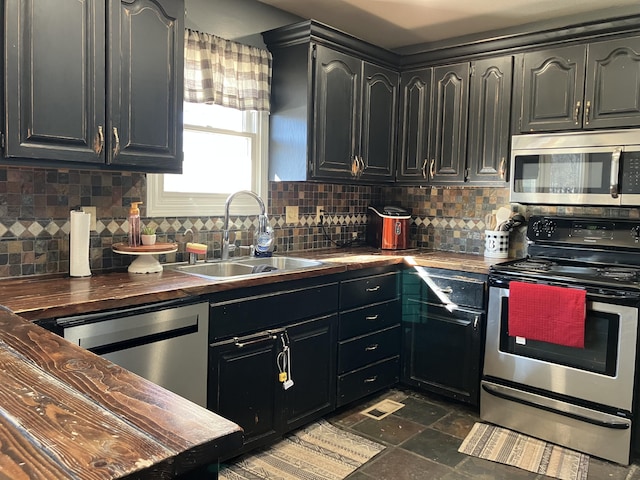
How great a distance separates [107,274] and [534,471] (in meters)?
2.19

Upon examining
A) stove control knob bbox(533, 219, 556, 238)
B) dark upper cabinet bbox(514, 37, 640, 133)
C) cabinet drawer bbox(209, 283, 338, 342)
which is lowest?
cabinet drawer bbox(209, 283, 338, 342)

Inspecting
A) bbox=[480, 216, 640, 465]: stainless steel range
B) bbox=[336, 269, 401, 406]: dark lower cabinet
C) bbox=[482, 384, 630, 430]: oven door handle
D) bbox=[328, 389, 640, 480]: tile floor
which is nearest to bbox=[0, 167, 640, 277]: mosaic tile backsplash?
bbox=[480, 216, 640, 465]: stainless steel range

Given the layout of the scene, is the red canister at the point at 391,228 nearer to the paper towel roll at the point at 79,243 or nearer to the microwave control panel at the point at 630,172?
the microwave control panel at the point at 630,172

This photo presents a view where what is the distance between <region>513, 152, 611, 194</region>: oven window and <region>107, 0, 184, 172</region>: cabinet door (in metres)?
1.99

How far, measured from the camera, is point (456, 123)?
3533mm

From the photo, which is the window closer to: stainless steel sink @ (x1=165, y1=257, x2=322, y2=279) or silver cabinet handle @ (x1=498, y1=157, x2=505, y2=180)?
stainless steel sink @ (x1=165, y1=257, x2=322, y2=279)

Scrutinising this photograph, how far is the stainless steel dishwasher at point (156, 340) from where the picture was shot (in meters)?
1.91

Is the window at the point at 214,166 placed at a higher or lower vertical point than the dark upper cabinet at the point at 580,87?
lower

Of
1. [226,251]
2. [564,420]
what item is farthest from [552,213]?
[226,251]

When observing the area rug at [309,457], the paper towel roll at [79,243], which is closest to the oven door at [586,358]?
the area rug at [309,457]

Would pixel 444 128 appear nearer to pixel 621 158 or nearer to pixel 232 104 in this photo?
pixel 621 158

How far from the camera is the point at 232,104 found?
3.06 m

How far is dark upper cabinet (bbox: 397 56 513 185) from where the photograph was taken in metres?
3.35

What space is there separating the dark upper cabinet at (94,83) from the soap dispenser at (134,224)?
0.24 meters
